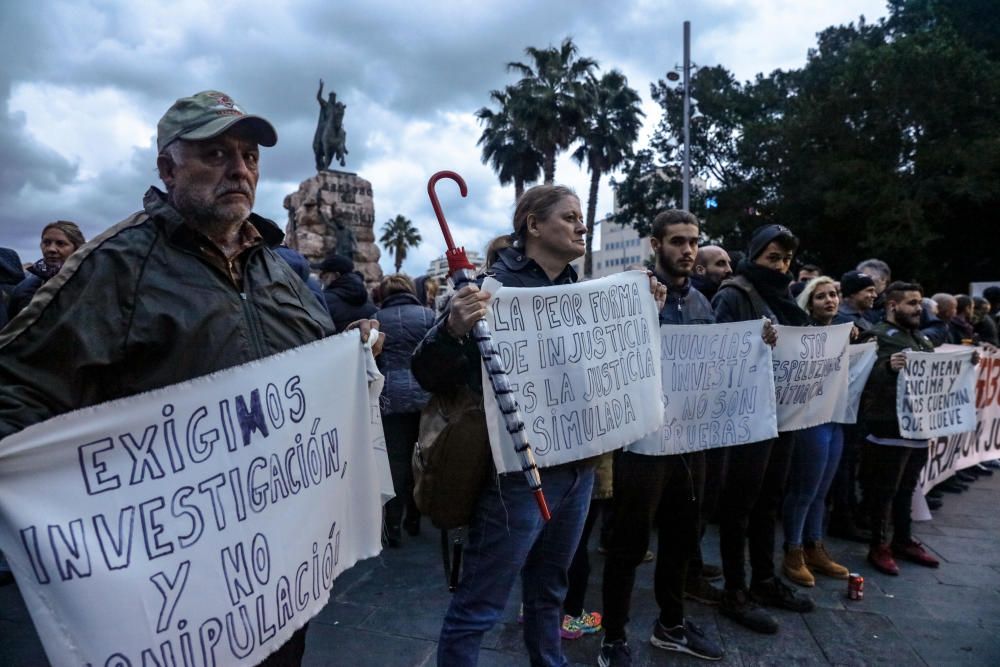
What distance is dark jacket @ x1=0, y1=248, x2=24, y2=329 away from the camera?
4.12 meters

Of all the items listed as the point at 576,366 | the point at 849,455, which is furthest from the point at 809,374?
the point at 576,366

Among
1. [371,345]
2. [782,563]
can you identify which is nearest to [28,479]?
[371,345]

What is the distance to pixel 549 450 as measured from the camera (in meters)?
2.28

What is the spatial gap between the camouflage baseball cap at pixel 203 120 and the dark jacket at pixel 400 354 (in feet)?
10.1

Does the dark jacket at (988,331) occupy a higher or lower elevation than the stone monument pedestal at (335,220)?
lower

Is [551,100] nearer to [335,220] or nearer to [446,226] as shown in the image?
[335,220]

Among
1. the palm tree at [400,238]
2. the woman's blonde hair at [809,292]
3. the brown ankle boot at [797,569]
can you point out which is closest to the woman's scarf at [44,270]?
the woman's blonde hair at [809,292]

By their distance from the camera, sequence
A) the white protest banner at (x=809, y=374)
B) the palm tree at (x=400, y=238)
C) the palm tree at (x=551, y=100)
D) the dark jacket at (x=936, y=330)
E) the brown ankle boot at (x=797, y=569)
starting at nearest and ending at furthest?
the white protest banner at (x=809, y=374), the brown ankle boot at (x=797, y=569), the dark jacket at (x=936, y=330), the palm tree at (x=551, y=100), the palm tree at (x=400, y=238)

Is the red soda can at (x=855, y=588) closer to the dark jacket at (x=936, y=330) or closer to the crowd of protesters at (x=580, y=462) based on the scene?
the crowd of protesters at (x=580, y=462)

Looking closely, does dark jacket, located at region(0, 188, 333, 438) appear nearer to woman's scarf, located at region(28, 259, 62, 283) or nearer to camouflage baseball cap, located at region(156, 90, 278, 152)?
camouflage baseball cap, located at region(156, 90, 278, 152)

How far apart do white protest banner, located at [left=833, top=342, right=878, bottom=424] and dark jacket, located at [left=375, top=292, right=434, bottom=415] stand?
2.90m

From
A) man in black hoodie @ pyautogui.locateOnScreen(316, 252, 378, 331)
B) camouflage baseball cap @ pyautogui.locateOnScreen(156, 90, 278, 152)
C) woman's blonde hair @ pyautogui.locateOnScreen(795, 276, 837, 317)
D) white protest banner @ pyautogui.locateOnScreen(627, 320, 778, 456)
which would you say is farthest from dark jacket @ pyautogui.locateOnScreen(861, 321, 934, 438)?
camouflage baseball cap @ pyautogui.locateOnScreen(156, 90, 278, 152)

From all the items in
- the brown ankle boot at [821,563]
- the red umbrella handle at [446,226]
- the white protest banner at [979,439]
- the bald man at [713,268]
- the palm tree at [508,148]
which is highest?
the palm tree at [508,148]

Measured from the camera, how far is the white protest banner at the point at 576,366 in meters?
2.28
